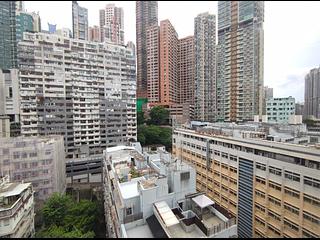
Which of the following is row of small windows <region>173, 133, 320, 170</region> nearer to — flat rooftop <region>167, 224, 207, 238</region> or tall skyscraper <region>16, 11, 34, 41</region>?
flat rooftop <region>167, 224, 207, 238</region>

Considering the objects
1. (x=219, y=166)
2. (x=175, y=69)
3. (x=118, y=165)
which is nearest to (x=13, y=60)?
(x=175, y=69)

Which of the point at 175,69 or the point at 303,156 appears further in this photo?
the point at 175,69

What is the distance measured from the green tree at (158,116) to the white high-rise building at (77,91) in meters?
8.77

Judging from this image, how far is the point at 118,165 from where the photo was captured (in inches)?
421

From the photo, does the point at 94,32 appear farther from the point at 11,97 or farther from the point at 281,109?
the point at 281,109

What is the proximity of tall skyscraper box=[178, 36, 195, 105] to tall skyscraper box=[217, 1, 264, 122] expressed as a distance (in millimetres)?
8525

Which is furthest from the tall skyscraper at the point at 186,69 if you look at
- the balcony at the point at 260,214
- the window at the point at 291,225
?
the window at the point at 291,225

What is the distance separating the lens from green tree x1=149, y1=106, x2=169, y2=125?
38094mm

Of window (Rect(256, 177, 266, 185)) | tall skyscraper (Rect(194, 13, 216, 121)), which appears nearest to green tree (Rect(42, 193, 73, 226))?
window (Rect(256, 177, 266, 185))

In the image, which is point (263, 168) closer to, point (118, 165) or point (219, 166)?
point (219, 166)

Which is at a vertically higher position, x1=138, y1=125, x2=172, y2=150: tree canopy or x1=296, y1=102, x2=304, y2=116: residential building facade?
x1=296, y1=102, x2=304, y2=116: residential building facade

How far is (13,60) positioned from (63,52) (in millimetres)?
23501

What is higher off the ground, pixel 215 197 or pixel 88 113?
pixel 88 113

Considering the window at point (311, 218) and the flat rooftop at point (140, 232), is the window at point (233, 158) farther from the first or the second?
the flat rooftop at point (140, 232)
